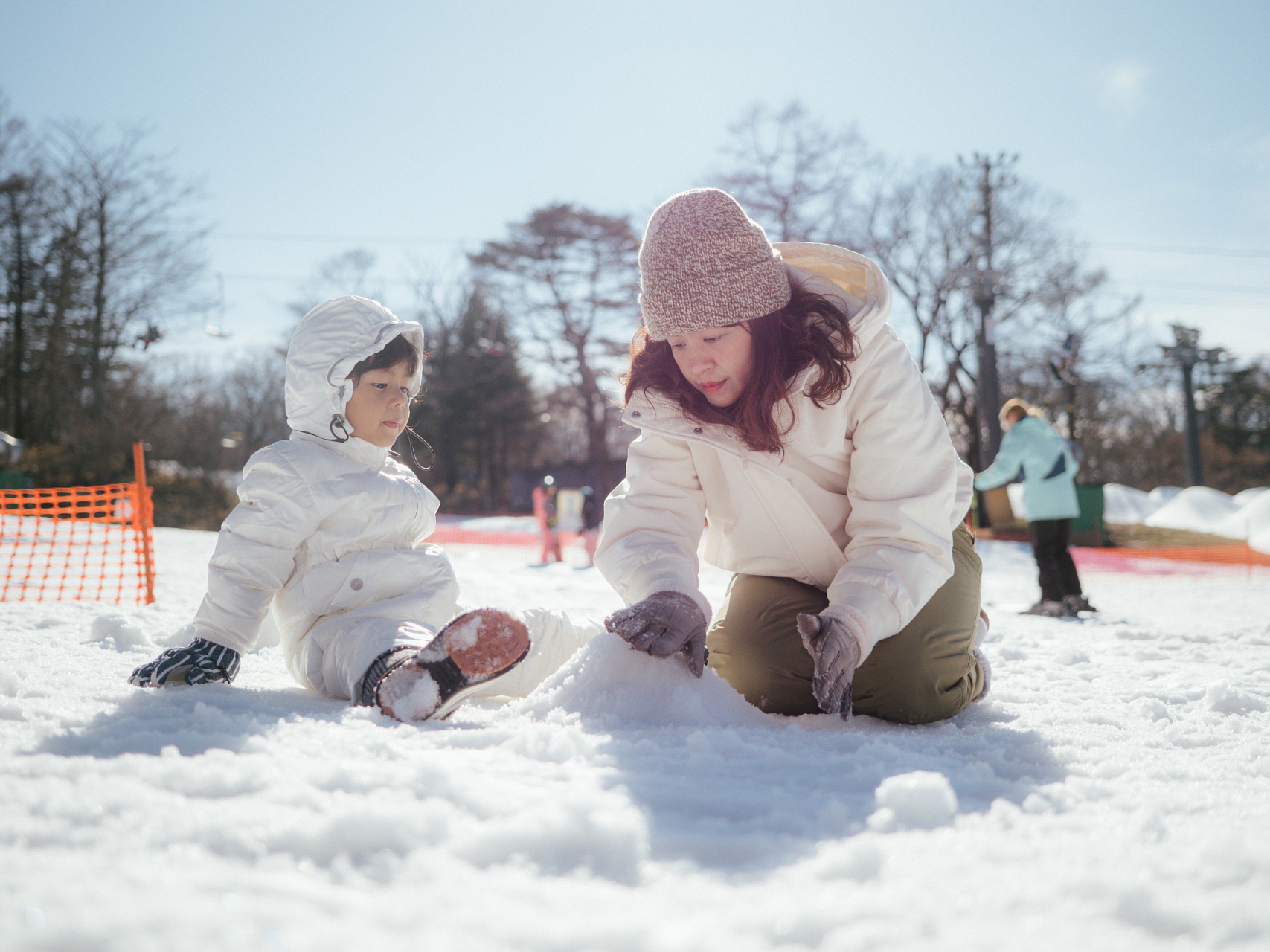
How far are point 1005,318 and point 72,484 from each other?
19.8 meters

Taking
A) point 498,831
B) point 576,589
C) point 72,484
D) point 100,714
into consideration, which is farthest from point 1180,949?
point 72,484

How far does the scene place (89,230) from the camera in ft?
57.4

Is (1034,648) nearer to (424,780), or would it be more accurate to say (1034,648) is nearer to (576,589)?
(424,780)

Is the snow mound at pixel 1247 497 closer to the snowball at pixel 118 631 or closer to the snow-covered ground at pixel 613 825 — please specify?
the snow-covered ground at pixel 613 825

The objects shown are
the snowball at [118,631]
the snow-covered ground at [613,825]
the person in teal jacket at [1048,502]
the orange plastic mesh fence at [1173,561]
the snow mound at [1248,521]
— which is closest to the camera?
the snow-covered ground at [613,825]

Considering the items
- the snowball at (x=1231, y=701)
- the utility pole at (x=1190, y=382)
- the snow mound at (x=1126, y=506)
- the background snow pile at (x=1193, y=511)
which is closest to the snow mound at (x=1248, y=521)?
the background snow pile at (x=1193, y=511)

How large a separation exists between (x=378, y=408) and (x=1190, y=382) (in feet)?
83.7

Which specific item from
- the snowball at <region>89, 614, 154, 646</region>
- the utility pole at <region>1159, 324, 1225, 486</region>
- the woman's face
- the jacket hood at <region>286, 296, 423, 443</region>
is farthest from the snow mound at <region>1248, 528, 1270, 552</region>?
the snowball at <region>89, 614, 154, 646</region>

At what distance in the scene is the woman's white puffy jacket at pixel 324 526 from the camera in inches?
82.2

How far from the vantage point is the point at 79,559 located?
6.41m

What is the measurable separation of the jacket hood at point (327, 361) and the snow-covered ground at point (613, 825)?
0.77 m

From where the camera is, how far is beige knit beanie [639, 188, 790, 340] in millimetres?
1845

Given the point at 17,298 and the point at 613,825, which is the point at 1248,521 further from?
the point at 17,298

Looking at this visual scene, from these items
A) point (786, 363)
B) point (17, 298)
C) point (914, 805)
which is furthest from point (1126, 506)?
point (17, 298)
